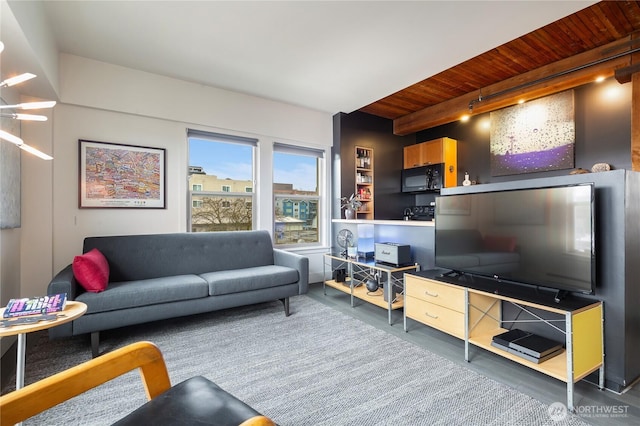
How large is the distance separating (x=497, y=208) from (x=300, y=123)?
323 centimetres

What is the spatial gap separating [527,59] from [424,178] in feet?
6.88

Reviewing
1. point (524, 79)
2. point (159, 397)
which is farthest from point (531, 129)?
point (159, 397)

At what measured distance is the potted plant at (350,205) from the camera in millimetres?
4613

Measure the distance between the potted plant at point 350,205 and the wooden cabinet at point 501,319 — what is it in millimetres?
1866

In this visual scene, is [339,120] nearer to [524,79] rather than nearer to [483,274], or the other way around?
[524,79]

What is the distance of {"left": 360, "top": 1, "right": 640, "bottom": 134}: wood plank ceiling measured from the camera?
2693 millimetres

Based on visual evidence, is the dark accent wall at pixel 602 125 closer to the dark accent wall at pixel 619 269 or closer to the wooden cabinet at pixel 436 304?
the dark accent wall at pixel 619 269

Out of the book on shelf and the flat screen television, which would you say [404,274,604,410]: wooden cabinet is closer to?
the flat screen television

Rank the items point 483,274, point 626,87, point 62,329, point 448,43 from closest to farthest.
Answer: point 62,329, point 483,274, point 448,43, point 626,87

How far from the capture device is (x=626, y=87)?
335 centimetres

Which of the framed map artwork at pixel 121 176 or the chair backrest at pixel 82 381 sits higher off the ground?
the framed map artwork at pixel 121 176

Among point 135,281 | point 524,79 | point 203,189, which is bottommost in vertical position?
point 135,281

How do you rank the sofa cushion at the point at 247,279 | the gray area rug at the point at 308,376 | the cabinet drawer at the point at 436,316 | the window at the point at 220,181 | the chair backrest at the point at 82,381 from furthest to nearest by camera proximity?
1. the window at the point at 220,181
2. the sofa cushion at the point at 247,279
3. the cabinet drawer at the point at 436,316
4. the gray area rug at the point at 308,376
5. the chair backrest at the point at 82,381

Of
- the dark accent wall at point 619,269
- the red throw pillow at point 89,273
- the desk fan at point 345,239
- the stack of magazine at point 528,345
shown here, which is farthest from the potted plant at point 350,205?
the red throw pillow at point 89,273
